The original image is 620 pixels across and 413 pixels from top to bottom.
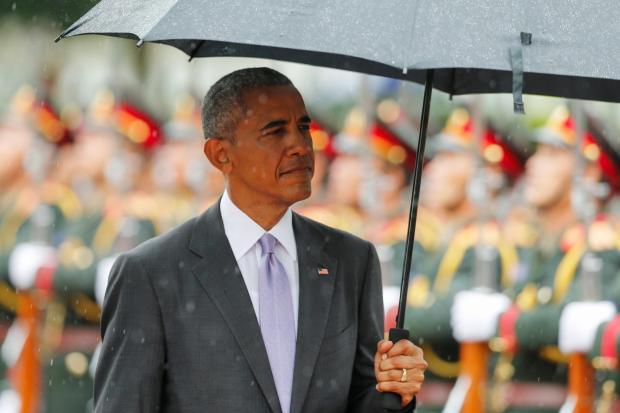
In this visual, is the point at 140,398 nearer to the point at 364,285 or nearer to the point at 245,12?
the point at 364,285

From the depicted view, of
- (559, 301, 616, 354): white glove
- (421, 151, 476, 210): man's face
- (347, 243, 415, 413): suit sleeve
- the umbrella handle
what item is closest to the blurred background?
(421, 151, 476, 210): man's face

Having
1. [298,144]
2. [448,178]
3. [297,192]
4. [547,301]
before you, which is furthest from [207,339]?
[448,178]

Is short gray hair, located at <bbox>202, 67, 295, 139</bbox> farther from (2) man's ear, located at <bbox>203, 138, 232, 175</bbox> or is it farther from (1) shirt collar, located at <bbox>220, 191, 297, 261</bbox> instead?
(1) shirt collar, located at <bbox>220, 191, 297, 261</bbox>

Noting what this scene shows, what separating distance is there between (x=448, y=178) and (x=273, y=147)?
202 inches

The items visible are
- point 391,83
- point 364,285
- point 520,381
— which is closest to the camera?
point 364,285

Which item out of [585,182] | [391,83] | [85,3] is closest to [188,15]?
[585,182]

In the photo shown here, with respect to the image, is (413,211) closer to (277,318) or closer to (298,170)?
(298,170)

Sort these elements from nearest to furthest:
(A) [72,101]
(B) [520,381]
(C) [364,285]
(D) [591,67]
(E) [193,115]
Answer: (D) [591,67] → (C) [364,285] → (B) [520,381] → (E) [193,115] → (A) [72,101]

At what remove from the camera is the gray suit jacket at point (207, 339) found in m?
3.98

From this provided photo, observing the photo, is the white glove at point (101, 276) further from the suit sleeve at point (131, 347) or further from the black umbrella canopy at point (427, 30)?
the black umbrella canopy at point (427, 30)

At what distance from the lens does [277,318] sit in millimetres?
4098

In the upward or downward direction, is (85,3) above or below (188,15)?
above

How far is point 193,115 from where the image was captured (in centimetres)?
1157

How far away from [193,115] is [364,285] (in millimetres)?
7390
